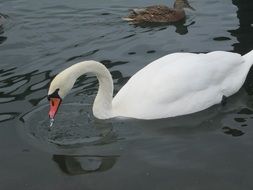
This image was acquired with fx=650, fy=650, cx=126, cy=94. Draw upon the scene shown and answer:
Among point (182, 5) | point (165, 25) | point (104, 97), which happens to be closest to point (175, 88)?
point (104, 97)

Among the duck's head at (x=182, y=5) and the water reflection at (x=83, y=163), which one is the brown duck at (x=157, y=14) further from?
the water reflection at (x=83, y=163)

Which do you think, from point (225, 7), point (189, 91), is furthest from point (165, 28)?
point (189, 91)

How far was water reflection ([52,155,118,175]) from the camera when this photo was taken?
290 inches

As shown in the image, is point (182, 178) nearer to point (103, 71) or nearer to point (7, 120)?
point (103, 71)

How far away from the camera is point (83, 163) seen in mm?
7488

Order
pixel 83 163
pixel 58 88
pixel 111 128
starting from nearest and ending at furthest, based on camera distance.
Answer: pixel 83 163 < pixel 58 88 < pixel 111 128

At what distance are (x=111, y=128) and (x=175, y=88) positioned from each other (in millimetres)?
967

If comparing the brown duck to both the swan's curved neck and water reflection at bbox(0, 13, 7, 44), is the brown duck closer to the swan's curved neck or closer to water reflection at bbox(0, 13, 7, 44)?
water reflection at bbox(0, 13, 7, 44)

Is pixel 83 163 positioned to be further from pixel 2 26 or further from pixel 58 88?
pixel 2 26

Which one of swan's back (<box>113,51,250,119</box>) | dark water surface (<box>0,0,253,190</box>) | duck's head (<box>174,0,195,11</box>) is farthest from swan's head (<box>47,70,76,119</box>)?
duck's head (<box>174,0,195,11</box>)

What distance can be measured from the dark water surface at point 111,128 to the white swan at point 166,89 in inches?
5.4

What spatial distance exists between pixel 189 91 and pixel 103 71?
3.78 ft

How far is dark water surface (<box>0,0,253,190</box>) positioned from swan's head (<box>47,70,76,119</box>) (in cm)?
47

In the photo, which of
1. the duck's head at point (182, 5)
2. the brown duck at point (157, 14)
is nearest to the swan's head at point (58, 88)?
the brown duck at point (157, 14)
